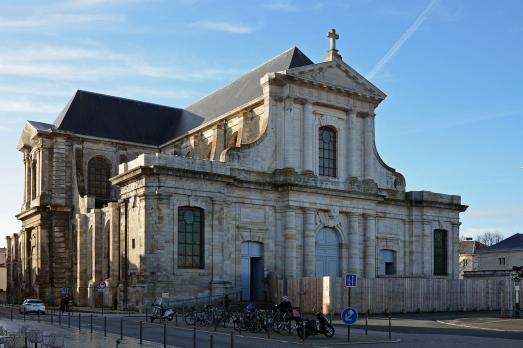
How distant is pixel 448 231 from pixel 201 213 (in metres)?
19.4

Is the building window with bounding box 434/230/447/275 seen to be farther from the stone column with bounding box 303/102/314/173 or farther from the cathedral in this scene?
the stone column with bounding box 303/102/314/173

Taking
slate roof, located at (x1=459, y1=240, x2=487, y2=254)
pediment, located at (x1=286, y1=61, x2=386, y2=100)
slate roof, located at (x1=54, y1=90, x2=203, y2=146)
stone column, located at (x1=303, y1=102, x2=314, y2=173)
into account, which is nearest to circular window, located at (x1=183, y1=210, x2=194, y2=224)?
stone column, located at (x1=303, y1=102, x2=314, y2=173)

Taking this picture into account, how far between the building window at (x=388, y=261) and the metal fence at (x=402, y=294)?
6.57 metres

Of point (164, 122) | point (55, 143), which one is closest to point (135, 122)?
point (164, 122)

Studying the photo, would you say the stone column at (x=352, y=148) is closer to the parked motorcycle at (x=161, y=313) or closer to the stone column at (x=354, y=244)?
the stone column at (x=354, y=244)

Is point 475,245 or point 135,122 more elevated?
point 135,122

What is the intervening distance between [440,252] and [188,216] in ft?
64.3

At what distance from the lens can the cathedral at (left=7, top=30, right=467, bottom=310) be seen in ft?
118

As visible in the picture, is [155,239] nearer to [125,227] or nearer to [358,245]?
[125,227]

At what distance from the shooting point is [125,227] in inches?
1462

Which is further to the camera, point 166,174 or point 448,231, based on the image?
point 448,231

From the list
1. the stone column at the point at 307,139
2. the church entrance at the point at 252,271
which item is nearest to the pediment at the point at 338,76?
the stone column at the point at 307,139

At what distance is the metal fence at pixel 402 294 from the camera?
33469mm

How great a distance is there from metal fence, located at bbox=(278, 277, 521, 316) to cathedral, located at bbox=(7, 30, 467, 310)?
4.44 meters
